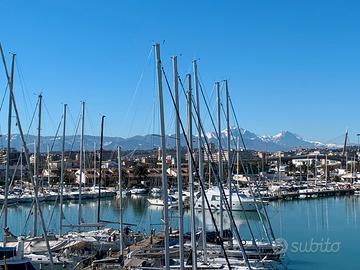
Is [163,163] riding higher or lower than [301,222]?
higher

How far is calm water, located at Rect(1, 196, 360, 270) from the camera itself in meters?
29.1

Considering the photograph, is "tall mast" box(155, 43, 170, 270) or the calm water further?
the calm water

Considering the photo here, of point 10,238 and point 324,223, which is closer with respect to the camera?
point 10,238

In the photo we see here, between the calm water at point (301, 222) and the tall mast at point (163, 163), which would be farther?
the calm water at point (301, 222)

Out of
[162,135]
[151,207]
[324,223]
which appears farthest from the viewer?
[151,207]

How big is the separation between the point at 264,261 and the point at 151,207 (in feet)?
140

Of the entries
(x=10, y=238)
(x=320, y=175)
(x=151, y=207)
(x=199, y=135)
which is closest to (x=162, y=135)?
(x=199, y=135)

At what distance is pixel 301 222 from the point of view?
47.7 meters

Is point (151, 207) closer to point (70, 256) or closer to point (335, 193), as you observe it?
point (335, 193)

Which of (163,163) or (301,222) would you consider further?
(301,222)

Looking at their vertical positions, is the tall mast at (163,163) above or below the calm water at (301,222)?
above

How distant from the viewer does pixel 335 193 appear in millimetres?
82438

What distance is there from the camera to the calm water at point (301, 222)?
29.1 m

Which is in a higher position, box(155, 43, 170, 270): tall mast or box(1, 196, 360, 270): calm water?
box(155, 43, 170, 270): tall mast
